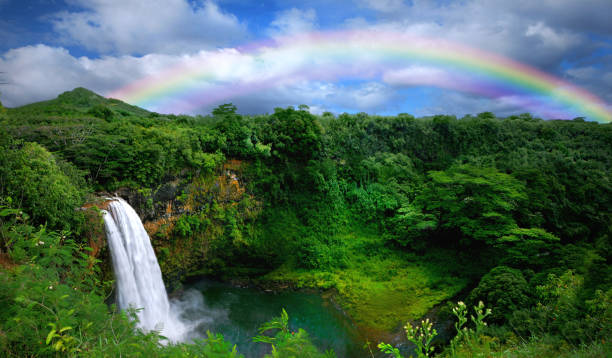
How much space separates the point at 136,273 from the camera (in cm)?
799

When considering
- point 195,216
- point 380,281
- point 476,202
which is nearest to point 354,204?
point 380,281

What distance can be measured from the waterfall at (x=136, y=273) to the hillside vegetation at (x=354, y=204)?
1.30 ft

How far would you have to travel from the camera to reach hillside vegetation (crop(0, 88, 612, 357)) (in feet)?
19.9

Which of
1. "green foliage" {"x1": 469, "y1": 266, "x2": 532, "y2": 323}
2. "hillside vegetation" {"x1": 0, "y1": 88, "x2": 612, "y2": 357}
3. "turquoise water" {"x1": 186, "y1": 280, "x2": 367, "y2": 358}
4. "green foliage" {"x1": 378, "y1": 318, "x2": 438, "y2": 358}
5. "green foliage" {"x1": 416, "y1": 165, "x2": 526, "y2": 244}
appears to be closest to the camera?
"green foliage" {"x1": 378, "y1": 318, "x2": 438, "y2": 358}

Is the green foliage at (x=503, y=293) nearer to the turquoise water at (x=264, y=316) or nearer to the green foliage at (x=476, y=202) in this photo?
the green foliage at (x=476, y=202)

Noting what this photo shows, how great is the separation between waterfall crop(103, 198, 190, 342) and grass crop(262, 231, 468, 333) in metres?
3.83

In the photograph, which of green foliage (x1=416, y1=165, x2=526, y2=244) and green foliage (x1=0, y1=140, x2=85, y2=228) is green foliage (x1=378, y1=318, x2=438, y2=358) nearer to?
green foliage (x1=0, y1=140, x2=85, y2=228)

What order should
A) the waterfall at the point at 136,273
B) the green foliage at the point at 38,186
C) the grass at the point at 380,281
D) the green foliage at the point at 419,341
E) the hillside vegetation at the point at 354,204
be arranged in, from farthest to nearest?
the grass at the point at 380,281 → the waterfall at the point at 136,273 → the hillside vegetation at the point at 354,204 → the green foliage at the point at 38,186 → the green foliage at the point at 419,341

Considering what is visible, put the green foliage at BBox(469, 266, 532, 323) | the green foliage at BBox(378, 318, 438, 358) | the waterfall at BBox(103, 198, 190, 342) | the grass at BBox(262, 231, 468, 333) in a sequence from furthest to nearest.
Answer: the grass at BBox(262, 231, 468, 333)
the waterfall at BBox(103, 198, 190, 342)
the green foliage at BBox(469, 266, 532, 323)
the green foliage at BBox(378, 318, 438, 358)

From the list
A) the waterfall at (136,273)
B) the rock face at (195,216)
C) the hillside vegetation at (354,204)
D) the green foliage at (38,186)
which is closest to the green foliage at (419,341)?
the hillside vegetation at (354,204)

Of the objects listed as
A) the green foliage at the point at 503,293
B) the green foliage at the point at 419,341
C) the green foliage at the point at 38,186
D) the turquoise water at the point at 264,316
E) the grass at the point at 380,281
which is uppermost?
the green foliage at the point at 38,186

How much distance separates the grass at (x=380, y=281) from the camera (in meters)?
9.48

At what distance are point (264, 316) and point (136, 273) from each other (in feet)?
13.0

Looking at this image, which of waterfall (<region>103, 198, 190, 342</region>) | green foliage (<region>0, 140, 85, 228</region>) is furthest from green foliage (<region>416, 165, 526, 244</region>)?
green foliage (<region>0, 140, 85, 228</region>)
